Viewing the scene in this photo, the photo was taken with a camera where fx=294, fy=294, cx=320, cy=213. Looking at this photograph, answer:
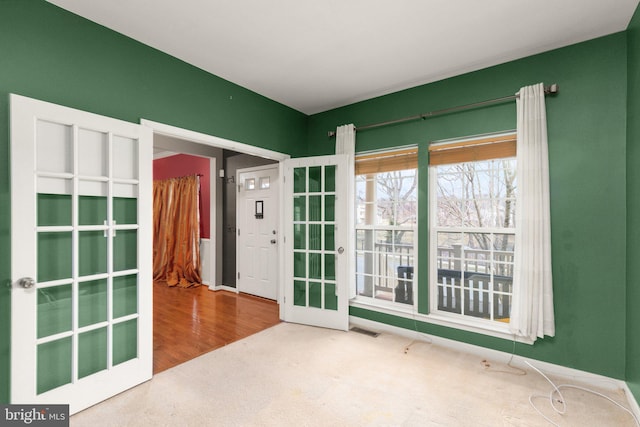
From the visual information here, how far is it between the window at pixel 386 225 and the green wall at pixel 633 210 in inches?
64.0

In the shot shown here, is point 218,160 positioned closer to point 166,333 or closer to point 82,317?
point 166,333

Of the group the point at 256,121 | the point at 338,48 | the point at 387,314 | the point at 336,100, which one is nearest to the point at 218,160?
the point at 256,121

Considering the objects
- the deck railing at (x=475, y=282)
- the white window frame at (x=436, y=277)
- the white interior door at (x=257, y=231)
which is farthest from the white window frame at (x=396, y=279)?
the white interior door at (x=257, y=231)

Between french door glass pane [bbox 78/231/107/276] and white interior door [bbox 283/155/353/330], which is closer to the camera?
french door glass pane [bbox 78/231/107/276]

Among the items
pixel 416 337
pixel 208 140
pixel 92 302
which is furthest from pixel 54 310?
pixel 416 337

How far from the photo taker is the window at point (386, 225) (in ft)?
10.9

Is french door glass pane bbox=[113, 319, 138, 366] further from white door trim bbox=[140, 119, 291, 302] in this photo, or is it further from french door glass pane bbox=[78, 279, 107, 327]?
white door trim bbox=[140, 119, 291, 302]

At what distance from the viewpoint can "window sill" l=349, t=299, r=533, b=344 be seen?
8.77ft

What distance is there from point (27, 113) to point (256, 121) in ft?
6.49

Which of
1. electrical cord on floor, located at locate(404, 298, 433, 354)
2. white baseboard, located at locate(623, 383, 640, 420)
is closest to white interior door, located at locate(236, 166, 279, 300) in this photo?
electrical cord on floor, located at locate(404, 298, 433, 354)

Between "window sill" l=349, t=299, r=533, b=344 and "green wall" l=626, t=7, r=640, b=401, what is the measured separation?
632mm

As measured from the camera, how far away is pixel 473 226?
295 centimetres
